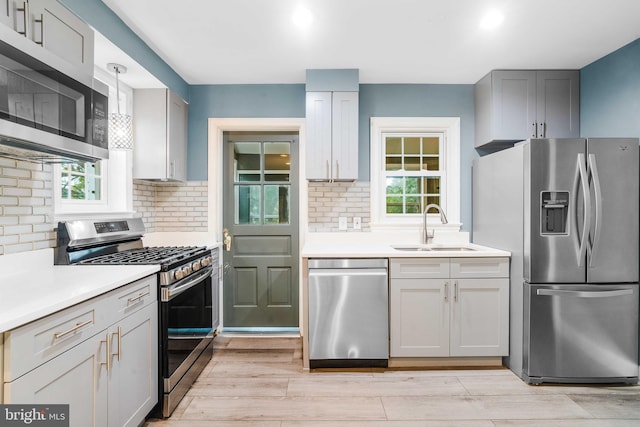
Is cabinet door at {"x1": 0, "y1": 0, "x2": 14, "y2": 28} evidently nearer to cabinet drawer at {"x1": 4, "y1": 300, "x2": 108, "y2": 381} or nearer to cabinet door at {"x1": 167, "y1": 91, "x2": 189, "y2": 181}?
cabinet drawer at {"x1": 4, "y1": 300, "x2": 108, "y2": 381}

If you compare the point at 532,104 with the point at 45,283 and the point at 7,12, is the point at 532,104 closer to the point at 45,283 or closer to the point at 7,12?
the point at 7,12

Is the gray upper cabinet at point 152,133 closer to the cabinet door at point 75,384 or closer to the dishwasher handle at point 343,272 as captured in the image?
the dishwasher handle at point 343,272

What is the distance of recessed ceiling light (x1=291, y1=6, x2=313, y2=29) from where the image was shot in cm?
216

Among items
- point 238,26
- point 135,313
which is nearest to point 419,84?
point 238,26

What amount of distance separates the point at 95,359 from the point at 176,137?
207 centimetres

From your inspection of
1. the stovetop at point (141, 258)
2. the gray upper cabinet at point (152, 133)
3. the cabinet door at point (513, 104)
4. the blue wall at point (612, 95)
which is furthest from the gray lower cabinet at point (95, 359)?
the blue wall at point (612, 95)

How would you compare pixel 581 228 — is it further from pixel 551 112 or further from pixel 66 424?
pixel 66 424

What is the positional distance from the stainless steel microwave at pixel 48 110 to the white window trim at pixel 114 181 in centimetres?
88

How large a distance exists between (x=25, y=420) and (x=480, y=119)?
3.63 meters

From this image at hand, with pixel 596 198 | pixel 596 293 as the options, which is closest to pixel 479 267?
pixel 596 293

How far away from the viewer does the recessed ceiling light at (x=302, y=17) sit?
2160 mm

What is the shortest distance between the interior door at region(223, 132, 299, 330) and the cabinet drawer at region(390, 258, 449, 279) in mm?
1199

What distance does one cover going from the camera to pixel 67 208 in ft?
7.58

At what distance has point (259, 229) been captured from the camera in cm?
354
